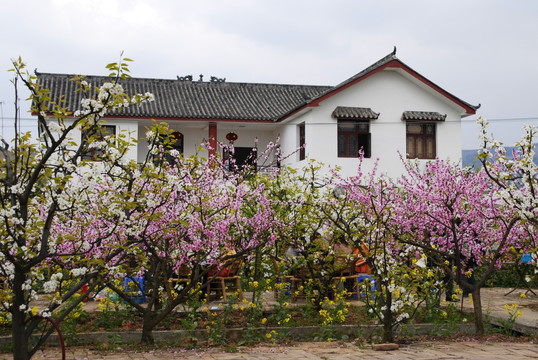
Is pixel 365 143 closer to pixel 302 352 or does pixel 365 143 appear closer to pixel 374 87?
pixel 374 87

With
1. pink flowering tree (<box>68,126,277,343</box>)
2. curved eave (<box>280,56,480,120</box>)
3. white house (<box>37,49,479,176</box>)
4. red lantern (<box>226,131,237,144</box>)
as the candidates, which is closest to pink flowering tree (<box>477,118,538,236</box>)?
pink flowering tree (<box>68,126,277,343</box>)

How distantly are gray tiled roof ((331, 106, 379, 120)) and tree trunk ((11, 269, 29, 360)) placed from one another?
1792 centimetres

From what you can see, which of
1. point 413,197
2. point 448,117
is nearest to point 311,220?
point 413,197

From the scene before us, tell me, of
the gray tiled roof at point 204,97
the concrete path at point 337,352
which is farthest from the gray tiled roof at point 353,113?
the concrete path at point 337,352

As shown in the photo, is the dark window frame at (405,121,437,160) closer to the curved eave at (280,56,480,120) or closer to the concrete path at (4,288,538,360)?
the curved eave at (280,56,480,120)

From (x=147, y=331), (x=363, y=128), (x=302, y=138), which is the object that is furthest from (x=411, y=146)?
(x=147, y=331)

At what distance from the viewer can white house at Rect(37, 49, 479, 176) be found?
2219 centimetres

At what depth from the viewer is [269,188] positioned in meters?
9.95

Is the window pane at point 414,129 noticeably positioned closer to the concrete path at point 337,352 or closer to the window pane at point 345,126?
the window pane at point 345,126

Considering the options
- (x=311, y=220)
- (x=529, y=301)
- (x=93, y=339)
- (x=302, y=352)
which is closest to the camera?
(x=302, y=352)

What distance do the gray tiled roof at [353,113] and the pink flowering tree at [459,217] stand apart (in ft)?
39.8

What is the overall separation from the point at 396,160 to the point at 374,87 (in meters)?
2.94

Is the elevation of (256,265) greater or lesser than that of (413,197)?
lesser

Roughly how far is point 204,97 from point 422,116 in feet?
31.5
